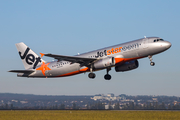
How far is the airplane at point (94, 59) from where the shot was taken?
4862 centimetres

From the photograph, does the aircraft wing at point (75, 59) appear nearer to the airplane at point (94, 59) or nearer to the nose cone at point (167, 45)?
the airplane at point (94, 59)

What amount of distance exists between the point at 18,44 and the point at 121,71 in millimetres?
24662

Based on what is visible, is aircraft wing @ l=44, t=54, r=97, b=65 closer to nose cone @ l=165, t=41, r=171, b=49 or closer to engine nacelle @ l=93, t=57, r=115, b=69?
engine nacelle @ l=93, t=57, r=115, b=69

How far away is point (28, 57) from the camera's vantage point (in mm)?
63094

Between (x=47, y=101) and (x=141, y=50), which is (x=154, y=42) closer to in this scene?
(x=141, y=50)

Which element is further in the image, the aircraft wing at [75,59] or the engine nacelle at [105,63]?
the engine nacelle at [105,63]

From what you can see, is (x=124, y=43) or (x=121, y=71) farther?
(x=121, y=71)

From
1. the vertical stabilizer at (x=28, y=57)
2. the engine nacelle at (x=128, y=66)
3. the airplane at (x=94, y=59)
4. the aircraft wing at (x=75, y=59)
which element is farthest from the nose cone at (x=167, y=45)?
the vertical stabilizer at (x=28, y=57)

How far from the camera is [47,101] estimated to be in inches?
5379
